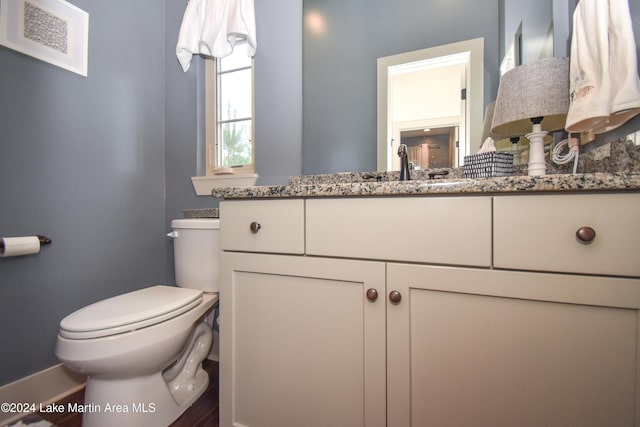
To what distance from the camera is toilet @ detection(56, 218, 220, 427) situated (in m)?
0.88

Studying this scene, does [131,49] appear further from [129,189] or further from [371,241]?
[371,241]

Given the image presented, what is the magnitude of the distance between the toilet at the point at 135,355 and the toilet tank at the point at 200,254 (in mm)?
96

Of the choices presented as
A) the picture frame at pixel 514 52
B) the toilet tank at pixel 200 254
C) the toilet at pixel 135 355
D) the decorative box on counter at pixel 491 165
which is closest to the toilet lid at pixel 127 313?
the toilet at pixel 135 355

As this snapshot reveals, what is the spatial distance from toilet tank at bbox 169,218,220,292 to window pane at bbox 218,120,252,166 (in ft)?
1.63

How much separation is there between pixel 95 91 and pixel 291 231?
53.4 inches

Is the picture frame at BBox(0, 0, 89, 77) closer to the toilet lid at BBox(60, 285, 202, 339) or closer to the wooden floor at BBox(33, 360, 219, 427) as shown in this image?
the toilet lid at BBox(60, 285, 202, 339)

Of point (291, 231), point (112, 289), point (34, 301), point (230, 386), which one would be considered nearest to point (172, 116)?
point (112, 289)

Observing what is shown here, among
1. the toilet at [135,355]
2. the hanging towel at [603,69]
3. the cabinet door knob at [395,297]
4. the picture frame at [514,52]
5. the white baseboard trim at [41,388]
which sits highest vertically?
the picture frame at [514,52]

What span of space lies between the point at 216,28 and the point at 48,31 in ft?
2.33

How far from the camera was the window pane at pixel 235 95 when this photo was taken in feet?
5.45

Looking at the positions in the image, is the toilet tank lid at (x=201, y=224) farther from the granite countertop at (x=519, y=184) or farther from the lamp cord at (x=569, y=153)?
the lamp cord at (x=569, y=153)

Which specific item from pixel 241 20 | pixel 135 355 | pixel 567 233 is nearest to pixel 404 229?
pixel 567 233

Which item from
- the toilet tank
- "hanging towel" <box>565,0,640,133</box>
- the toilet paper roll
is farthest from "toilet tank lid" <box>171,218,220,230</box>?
"hanging towel" <box>565,0,640,133</box>

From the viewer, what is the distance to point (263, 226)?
87cm
